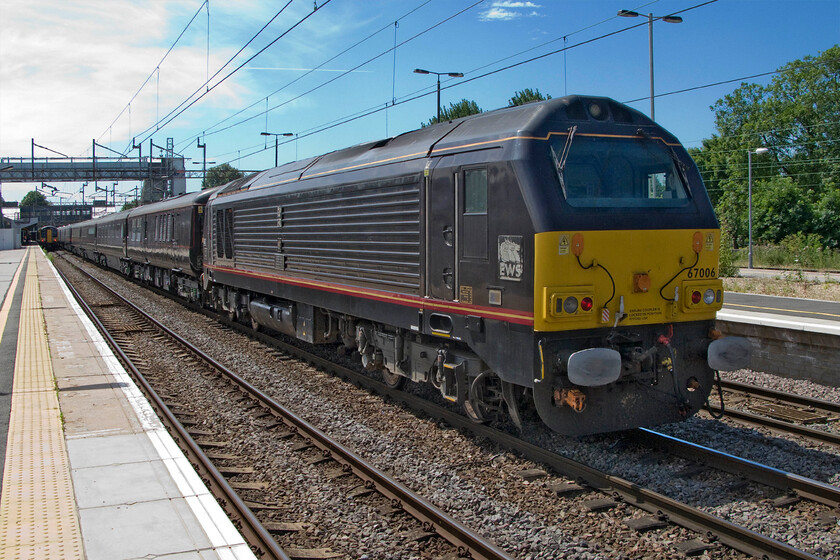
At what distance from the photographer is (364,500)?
6.03 m

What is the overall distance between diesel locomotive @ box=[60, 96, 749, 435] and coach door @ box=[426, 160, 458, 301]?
2cm

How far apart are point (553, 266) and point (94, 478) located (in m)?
4.69

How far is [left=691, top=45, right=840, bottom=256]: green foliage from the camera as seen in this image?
45000 millimetres

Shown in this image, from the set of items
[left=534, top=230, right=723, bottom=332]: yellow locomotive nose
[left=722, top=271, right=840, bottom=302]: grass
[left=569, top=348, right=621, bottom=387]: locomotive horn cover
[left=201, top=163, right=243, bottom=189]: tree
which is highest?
[left=201, top=163, right=243, bottom=189]: tree

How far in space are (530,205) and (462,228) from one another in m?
1.05

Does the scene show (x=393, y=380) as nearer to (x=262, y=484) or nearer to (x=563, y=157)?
(x=262, y=484)

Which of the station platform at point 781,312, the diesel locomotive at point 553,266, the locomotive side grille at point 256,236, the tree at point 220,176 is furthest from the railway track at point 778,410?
the tree at point 220,176

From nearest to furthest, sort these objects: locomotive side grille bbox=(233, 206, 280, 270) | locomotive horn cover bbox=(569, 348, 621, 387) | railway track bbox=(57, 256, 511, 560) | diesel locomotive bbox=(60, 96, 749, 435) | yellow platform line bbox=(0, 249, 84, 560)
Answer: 1. yellow platform line bbox=(0, 249, 84, 560)
2. railway track bbox=(57, 256, 511, 560)
3. locomotive horn cover bbox=(569, 348, 621, 387)
4. diesel locomotive bbox=(60, 96, 749, 435)
5. locomotive side grille bbox=(233, 206, 280, 270)

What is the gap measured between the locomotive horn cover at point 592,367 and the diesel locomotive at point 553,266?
0.01 metres

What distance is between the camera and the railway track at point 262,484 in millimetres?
5043

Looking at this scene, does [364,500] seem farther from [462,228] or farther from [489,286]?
[462,228]

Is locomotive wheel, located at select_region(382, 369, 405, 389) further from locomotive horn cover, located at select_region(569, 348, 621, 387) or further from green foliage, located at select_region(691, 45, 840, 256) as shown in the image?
green foliage, located at select_region(691, 45, 840, 256)

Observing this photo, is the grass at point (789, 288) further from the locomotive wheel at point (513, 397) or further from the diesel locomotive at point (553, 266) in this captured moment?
the locomotive wheel at point (513, 397)

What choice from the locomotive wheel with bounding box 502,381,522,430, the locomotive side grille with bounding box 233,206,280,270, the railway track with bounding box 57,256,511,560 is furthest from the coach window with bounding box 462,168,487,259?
the locomotive side grille with bounding box 233,206,280,270
